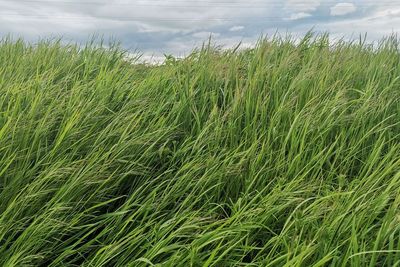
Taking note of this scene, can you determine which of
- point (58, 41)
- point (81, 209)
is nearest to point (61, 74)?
point (58, 41)

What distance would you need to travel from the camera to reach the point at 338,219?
66.3 inches

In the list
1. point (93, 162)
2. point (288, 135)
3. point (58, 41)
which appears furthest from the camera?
point (58, 41)

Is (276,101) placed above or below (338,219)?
above

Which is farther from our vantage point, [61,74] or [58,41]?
[58,41]

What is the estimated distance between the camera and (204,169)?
2170 mm

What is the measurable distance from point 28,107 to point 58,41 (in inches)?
78.2

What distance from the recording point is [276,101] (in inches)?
106

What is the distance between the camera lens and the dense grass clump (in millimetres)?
1695

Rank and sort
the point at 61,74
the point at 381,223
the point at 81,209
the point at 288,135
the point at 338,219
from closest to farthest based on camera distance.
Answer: the point at 338,219 < the point at 381,223 < the point at 81,209 < the point at 288,135 < the point at 61,74

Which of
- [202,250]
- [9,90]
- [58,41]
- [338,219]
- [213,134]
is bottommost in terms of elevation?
[202,250]

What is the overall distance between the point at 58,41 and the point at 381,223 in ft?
11.6

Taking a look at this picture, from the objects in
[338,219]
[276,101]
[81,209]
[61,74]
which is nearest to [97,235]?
[81,209]

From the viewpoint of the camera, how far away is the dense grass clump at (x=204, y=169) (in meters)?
1.70

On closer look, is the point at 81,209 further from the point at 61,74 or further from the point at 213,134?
the point at 61,74
